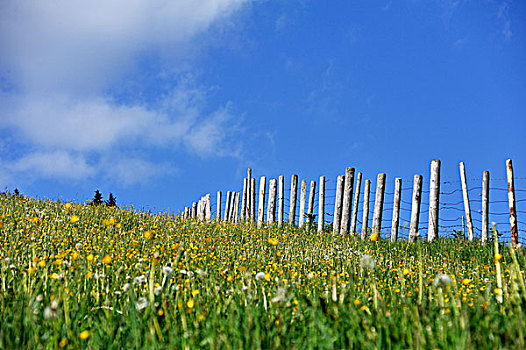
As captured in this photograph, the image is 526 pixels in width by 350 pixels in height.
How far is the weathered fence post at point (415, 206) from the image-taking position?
13219 mm

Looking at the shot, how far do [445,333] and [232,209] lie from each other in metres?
18.0

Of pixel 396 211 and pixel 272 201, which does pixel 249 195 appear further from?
pixel 396 211

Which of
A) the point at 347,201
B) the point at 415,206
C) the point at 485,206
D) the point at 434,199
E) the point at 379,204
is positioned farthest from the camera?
the point at 347,201

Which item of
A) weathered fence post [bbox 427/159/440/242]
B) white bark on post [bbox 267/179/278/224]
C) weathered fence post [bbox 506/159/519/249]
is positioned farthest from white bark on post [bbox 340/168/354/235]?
weathered fence post [bbox 506/159/519/249]

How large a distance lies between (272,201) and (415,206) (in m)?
5.35

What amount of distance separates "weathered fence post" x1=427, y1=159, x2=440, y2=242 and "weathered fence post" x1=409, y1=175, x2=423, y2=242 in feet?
1.04

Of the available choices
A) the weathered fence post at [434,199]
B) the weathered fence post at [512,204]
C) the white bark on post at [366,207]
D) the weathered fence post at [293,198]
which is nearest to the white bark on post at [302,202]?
the weathered fence post at [293,198]

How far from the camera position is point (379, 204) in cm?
1386

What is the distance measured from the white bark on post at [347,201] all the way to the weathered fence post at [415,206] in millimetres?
1908

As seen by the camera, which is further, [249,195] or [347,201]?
[249,195]

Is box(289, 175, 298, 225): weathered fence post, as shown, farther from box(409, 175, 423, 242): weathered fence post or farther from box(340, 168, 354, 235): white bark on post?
box(409, 175, 423, 242): weathered fence post

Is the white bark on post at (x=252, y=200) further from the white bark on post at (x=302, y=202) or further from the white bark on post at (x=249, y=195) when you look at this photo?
the white bark on post at (x=302, y=202)

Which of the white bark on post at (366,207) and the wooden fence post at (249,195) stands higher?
the wooden fence post at (249,195)

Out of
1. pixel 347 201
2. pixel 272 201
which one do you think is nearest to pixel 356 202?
pixel 347 201
